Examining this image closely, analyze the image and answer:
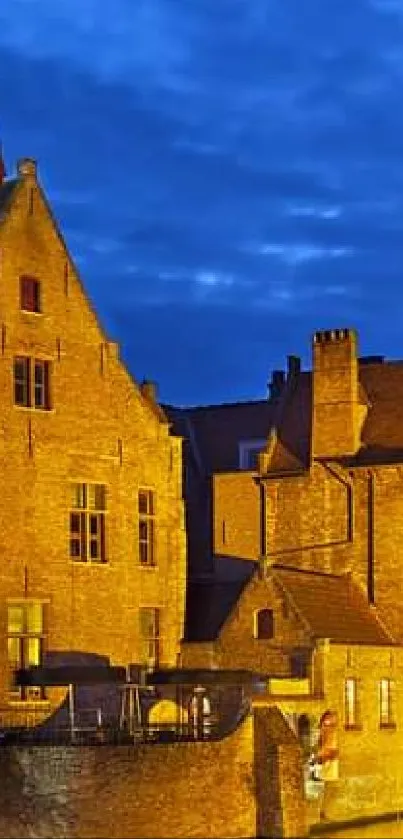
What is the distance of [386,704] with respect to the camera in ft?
161

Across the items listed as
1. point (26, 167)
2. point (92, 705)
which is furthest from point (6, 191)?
point (92, 705)

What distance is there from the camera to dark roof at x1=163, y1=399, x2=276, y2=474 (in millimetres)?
59062

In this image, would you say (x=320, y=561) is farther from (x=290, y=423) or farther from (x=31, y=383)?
(x=31, y=383)

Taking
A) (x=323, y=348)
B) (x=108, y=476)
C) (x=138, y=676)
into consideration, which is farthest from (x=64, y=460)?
(x=323, y=348)

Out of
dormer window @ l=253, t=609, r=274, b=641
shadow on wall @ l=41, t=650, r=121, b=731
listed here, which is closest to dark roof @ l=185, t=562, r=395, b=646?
dormer window @ l=253, t=609, r=274, b=641

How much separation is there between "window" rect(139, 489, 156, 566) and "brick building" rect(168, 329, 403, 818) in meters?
2.74

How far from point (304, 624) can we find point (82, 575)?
5978 mm

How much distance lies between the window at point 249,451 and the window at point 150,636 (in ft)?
29.7

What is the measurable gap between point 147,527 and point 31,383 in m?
6.08

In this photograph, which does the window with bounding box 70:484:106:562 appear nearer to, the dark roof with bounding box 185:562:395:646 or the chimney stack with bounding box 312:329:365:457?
the dark roof with bounding box 185:562:395:646

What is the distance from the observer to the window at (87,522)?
47406 millimetres

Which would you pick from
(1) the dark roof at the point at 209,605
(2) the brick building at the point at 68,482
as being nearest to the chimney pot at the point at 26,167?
(2) the brick building at the point at 68,482

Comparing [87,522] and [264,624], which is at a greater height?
[87,522]

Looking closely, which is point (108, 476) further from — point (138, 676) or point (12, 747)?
point (12, 747)
